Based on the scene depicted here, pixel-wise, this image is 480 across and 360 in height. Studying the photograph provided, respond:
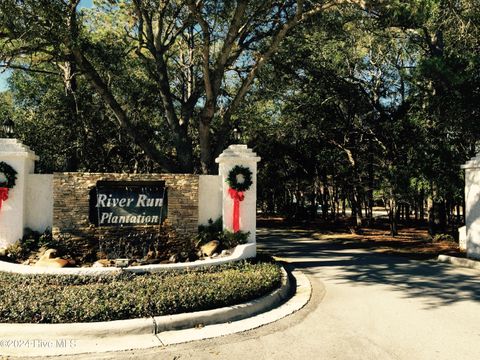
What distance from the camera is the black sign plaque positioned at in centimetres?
1119

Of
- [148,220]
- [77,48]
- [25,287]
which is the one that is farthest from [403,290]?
[77,48]

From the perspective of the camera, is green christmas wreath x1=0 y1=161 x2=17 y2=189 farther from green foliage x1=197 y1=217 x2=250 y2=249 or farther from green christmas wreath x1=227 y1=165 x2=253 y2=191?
green christmas wreath x1=227 y1=165 x2=253 y2=191

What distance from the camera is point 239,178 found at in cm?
1210

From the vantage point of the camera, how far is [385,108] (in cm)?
2177

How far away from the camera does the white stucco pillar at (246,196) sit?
12039 millimetres

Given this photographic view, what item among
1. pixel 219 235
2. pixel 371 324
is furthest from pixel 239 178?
pixel 371 324

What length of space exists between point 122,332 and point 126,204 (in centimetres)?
564

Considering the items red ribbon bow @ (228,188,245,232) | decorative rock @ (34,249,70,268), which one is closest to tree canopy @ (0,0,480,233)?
red ribbon bow @ (228,188,245,232)

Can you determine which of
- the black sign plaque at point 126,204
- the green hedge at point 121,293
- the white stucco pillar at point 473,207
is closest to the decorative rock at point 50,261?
the green hedge at point 121,293

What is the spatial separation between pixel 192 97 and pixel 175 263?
9303 millimetres

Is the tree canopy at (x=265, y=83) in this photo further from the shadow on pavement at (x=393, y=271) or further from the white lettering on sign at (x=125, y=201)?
the shadow on pavement at (x=393, y=271)

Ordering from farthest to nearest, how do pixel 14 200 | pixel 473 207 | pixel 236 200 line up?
pixel 473 207, pixel 236 200, pixel 14 200

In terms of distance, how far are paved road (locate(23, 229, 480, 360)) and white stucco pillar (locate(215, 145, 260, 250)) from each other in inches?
86.2

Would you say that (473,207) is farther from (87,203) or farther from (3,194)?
(3,194)
